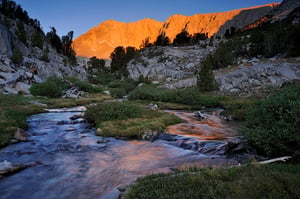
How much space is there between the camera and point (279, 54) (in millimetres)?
35562

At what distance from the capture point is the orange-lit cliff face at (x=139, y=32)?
5195 inches

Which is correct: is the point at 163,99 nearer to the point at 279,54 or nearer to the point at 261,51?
the point at 279,54

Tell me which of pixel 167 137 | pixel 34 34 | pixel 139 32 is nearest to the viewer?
pixel 167 137

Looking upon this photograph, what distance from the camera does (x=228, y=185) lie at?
13.8 feet

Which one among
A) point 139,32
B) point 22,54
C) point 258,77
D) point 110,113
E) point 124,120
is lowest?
point 124,120

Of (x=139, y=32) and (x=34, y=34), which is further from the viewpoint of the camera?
(x=139, y=32)

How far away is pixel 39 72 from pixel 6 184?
41.9 meters

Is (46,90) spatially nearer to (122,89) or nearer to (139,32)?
(122,89)

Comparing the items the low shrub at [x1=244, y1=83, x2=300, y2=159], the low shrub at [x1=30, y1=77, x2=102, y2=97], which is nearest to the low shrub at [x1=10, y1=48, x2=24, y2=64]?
the low shrub at [x1=30, y1=77, x2=102, y2=97]

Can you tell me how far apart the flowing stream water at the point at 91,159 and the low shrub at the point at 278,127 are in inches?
53.0

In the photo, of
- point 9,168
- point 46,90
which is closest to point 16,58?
point 46,90

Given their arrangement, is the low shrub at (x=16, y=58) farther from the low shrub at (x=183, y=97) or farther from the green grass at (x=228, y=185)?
the green grass at (x=228, y=185)

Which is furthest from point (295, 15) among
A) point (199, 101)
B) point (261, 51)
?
point (199, 101)

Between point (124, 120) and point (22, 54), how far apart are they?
128ft
